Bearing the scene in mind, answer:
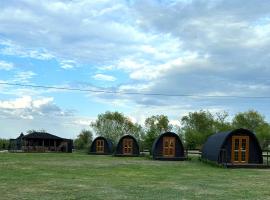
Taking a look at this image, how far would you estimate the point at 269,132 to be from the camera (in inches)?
2926

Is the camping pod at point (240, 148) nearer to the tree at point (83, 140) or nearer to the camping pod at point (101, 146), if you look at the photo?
the camping pod at point (101, 146)

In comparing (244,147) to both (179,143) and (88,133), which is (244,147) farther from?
(88,133)

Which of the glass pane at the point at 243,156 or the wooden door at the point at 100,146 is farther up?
the glass pane at the point at 243,156

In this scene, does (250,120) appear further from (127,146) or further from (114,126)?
(127,146)

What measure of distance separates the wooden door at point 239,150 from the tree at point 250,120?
170ft

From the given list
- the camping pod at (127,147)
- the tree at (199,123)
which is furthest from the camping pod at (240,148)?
the tree at (199,123)

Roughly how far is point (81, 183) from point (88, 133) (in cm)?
5976

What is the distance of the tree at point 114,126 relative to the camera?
74625 mm

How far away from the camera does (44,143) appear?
2261 inches

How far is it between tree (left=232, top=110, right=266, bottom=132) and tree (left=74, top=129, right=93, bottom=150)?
24.6 meters

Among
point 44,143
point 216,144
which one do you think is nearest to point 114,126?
point 44,143

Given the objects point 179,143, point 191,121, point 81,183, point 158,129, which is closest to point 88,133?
point 158,129

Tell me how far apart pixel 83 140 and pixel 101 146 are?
21576mm

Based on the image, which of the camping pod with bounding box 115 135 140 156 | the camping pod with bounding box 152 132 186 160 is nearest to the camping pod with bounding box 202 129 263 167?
the camping pod with bounding box 152 132 186 160
